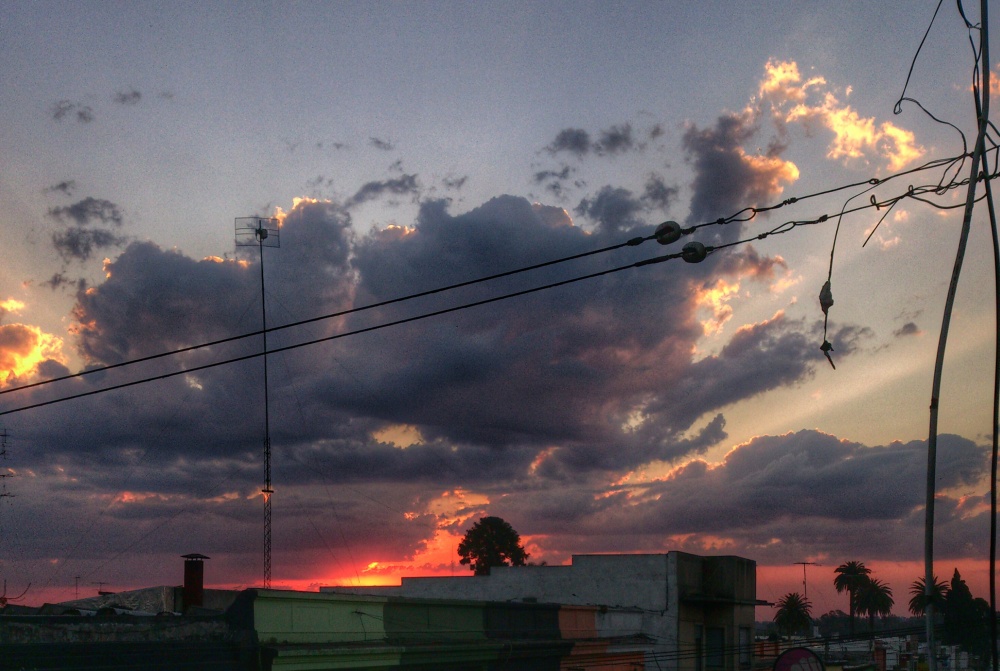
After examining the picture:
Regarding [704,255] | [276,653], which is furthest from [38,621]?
[704,255]

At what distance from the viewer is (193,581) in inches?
938

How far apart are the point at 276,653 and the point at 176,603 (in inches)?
207

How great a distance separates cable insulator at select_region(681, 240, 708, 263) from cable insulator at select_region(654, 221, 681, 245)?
0.31 metres

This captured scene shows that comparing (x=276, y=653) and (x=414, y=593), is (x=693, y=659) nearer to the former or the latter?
(x=414, y=593)

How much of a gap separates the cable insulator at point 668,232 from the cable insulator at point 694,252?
310 mm

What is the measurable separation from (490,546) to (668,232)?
284 feet

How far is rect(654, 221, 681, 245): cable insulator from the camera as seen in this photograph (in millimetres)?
14875

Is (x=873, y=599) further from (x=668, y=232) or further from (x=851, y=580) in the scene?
(x=668, y=232)

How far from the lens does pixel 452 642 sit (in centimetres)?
2614

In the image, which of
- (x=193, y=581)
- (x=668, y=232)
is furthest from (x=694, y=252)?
(x=193, y=581)

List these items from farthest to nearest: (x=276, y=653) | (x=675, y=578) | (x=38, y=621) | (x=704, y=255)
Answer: (x=675, y=578)
(x=276, y=653)
(x=38, y=621)
(x=704, y=255)

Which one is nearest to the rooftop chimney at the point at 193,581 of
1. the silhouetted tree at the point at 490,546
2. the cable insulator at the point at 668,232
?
the cable insulator at the point at 668,232

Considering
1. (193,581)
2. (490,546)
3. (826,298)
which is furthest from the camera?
(490,546)

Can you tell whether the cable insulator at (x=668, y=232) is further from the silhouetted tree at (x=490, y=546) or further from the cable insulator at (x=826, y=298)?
the silhouetted tree at (x=490, y=546)
